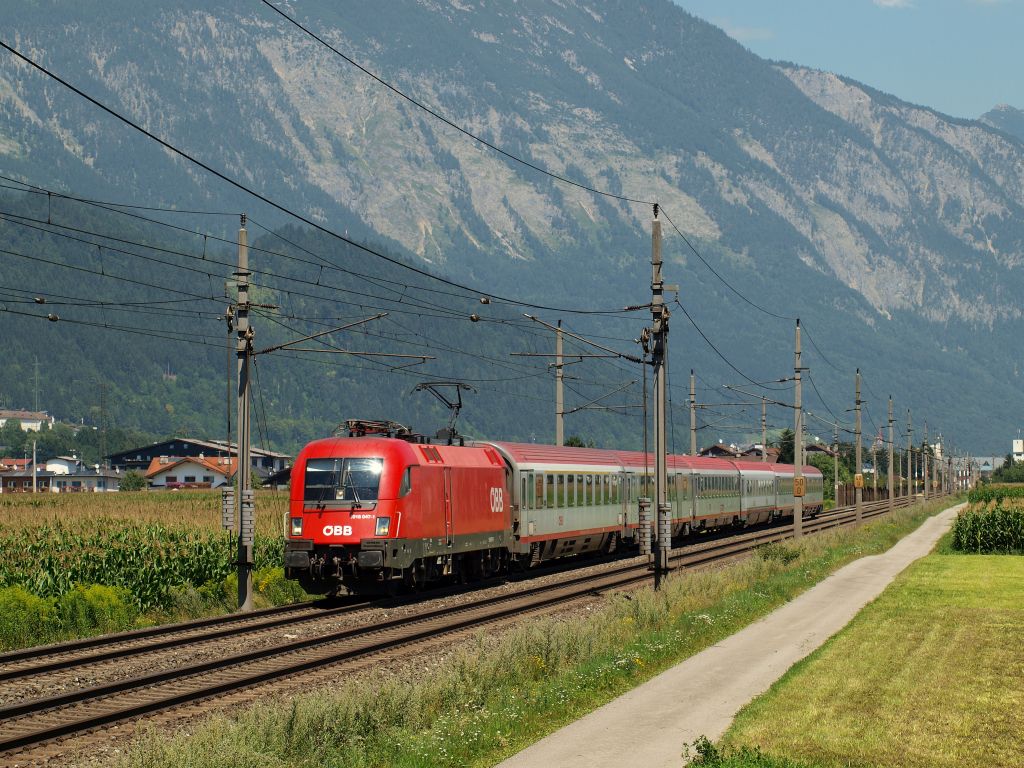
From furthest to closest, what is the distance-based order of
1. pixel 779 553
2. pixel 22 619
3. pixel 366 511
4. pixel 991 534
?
pixel 991 534 < pixel 779 553 < pixel 366 511 < pixel 22 619

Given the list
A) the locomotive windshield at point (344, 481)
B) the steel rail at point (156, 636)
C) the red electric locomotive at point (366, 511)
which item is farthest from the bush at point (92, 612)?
the locomotive windshield at point (344, 481)

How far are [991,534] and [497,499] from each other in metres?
30.2

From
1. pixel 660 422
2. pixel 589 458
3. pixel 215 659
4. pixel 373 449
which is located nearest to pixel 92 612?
pixel 215 659

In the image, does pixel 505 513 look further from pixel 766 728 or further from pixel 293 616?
pixel 766 728

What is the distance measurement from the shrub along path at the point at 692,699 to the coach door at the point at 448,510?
884 centimetres

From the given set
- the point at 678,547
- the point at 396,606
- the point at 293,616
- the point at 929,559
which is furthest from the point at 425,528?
the point at 678,547

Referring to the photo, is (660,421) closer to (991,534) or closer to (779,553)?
(779,553)

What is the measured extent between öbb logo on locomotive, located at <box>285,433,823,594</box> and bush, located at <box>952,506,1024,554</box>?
15.3 metres

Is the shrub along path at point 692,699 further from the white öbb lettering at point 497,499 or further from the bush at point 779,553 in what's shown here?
the bush at point 779,553

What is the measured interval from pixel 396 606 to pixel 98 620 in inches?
277

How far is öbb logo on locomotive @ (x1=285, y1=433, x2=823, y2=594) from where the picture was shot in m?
32.4

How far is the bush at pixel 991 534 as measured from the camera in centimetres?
6066

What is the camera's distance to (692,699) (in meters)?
19.4

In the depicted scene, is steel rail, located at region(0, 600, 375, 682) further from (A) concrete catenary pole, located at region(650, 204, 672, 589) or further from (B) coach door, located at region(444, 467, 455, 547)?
(A) concrete catenary pole, located at region(650, 204, 672, 589)
